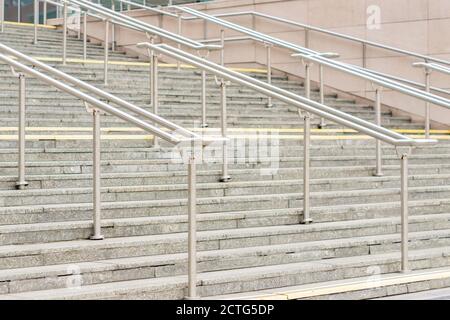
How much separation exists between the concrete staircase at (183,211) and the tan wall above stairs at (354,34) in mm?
2245

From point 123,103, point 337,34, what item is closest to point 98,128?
point 123,103

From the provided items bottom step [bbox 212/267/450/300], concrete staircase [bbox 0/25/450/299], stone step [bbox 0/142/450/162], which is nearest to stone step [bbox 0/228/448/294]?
concrete staircase [bbox 0/25/450/299]

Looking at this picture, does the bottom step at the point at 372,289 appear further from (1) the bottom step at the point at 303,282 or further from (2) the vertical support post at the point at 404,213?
(2) the vertical support post at the point at 404,213

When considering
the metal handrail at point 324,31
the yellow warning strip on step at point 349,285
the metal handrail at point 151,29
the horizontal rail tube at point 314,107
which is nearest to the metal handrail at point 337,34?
the metal handrail at point 324,31

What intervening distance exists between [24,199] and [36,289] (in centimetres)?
139

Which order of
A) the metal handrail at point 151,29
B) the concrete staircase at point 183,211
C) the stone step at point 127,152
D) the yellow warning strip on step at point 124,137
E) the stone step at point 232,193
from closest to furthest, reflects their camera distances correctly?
the concrete staircase at point 183,211
the stone step at point 232,193
the stone step at point 127,152
the yellow warning strip on step at point 124,137
the metal handrail at point 151,29

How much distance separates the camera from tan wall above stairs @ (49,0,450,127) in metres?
14.0

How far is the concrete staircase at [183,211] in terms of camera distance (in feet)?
23.3

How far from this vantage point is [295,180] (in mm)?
9781

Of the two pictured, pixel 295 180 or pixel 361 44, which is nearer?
pixel 295 180

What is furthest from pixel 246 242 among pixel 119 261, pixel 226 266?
pixel 119 261

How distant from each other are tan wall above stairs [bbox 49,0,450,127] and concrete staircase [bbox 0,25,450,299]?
7.37 feet

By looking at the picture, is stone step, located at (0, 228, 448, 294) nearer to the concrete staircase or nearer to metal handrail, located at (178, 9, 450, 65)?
the concrete staircase
